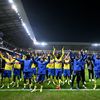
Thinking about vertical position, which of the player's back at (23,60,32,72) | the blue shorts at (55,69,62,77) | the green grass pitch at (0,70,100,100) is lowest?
the green grass pitch at (0,70,100,100)

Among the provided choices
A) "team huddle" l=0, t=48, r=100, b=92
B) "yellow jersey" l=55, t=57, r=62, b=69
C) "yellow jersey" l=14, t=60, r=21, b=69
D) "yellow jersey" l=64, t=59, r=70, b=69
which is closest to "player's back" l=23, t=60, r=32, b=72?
"team huddle" l=0, t=48, r=100, b=92

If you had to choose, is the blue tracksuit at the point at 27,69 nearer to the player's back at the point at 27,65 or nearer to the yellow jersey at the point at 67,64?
the player's back at the point at 27,65

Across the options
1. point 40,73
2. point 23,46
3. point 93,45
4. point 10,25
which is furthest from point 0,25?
point 93,45

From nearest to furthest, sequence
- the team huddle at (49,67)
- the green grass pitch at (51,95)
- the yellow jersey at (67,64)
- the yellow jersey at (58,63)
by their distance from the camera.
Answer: the green grass pitch at (51,95), the team huddle at (49,67), the yellow jersey at (58,63), the yellow jersey at (67,64)

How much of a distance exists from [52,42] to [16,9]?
3770 centimetres

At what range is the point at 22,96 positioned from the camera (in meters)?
15.0

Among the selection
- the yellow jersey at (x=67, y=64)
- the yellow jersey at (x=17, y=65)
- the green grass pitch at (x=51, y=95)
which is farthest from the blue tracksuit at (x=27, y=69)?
the yellow jersey at (x=67, y=64)

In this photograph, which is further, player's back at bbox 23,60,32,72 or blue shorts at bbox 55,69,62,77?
blue shorts at bbox 55,69,62,77

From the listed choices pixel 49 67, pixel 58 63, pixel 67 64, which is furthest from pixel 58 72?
pixel 67 64

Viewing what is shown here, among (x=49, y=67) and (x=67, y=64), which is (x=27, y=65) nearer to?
(x=49, y=67)

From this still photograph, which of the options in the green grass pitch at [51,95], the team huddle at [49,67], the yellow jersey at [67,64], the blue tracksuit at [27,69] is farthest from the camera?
the yellow jersey at [67,64]

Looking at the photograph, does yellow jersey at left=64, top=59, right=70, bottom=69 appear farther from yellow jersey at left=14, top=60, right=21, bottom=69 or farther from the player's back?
the player's back

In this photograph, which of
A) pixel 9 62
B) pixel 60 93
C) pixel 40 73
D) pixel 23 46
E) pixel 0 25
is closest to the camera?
pixel 60 93

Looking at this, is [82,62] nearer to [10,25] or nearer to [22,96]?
[22,96]
